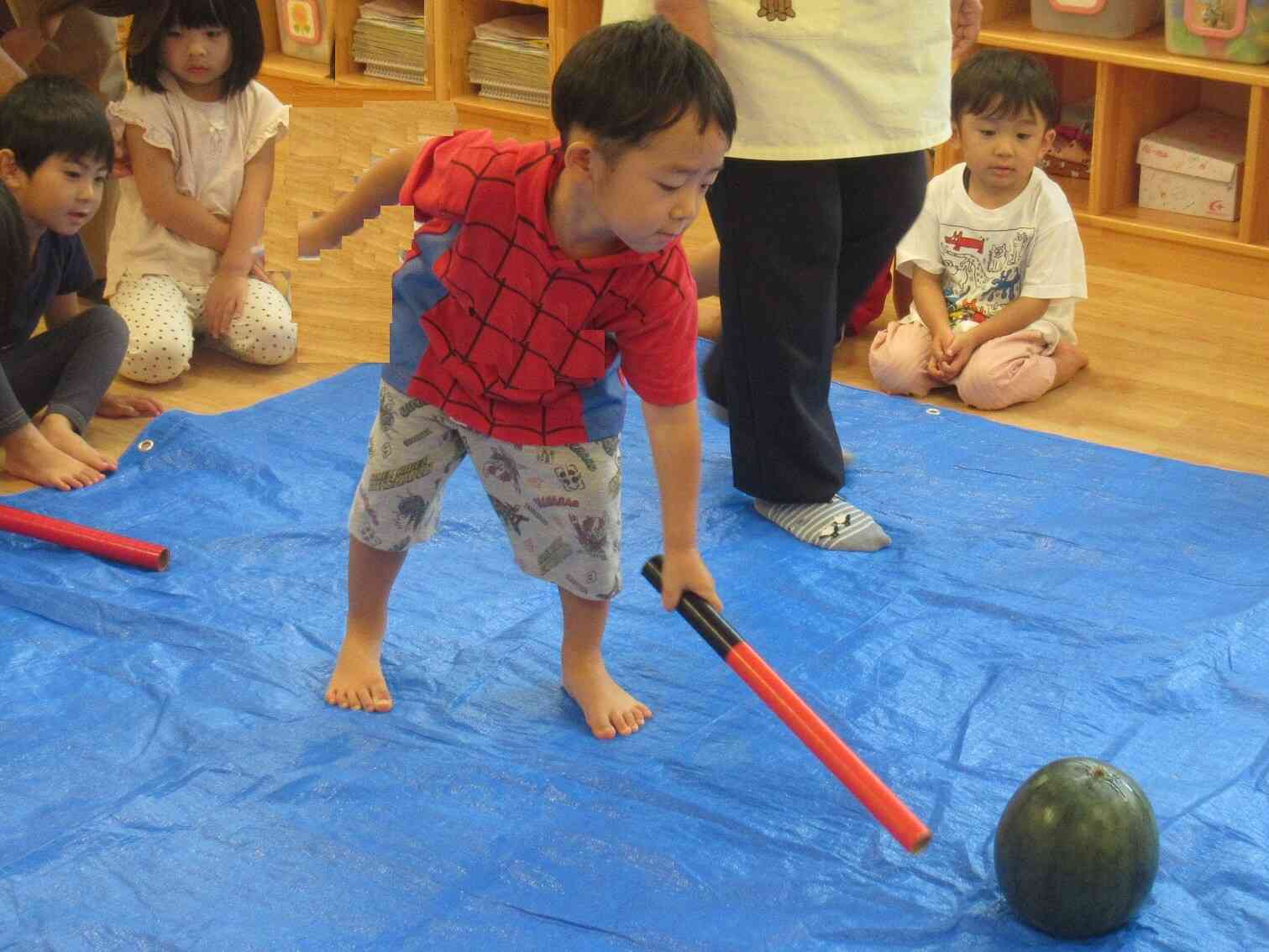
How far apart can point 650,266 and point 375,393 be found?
1.09 m

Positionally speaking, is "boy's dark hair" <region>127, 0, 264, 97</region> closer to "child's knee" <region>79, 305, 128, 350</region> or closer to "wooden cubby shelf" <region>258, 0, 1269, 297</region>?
"child's knee" <region>79, 305, 128, 350</region>

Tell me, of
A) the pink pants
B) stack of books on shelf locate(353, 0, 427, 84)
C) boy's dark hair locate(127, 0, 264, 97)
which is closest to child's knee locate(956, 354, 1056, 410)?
the pink pants

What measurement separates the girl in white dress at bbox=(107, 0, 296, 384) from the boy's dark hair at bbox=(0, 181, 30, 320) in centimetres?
27

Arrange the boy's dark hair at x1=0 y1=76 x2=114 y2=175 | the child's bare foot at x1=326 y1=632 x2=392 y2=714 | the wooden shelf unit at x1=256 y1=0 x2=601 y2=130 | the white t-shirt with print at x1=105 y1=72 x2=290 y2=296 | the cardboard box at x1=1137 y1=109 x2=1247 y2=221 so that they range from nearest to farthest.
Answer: the child's bare foot at x1=326 y1=632 x2=392 y2=714 < the boy's dark hair at x1=0 y1=76 x2=114 y2=175 < the white t-shirt with print at x1=105 y1=72 x2=290 y2=296 < the cardboard box at x1=1137 y1=109 x2=1247 y2=221 < the wooden shelf unit at x1=256 y1=0 x2=601 y2=130

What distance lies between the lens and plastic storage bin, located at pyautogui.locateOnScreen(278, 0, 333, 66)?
398cm

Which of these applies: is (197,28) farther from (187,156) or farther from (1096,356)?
(1096,356)

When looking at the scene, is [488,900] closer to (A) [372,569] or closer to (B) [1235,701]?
(A) [372,569]

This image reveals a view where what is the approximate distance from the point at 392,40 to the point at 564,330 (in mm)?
2733

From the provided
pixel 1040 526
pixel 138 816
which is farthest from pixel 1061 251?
pixel 138 816

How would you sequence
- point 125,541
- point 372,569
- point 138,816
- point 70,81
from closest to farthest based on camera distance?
point 138,816 → point 372,569 → point 125,541 → point 70,81

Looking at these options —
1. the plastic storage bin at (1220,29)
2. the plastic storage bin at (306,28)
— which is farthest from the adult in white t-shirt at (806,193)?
the plastic storage bin at (306,28)

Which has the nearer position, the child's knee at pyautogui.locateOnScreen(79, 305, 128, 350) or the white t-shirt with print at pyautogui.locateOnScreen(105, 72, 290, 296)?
the child's knee at pyautogui.locateOnScreen(79, 305, 128, 350)

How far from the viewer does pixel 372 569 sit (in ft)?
5.14

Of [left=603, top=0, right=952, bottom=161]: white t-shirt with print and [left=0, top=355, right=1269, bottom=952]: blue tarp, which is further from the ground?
[left=603, top=0, right=952, bottom=161]: white t-shirt with print
